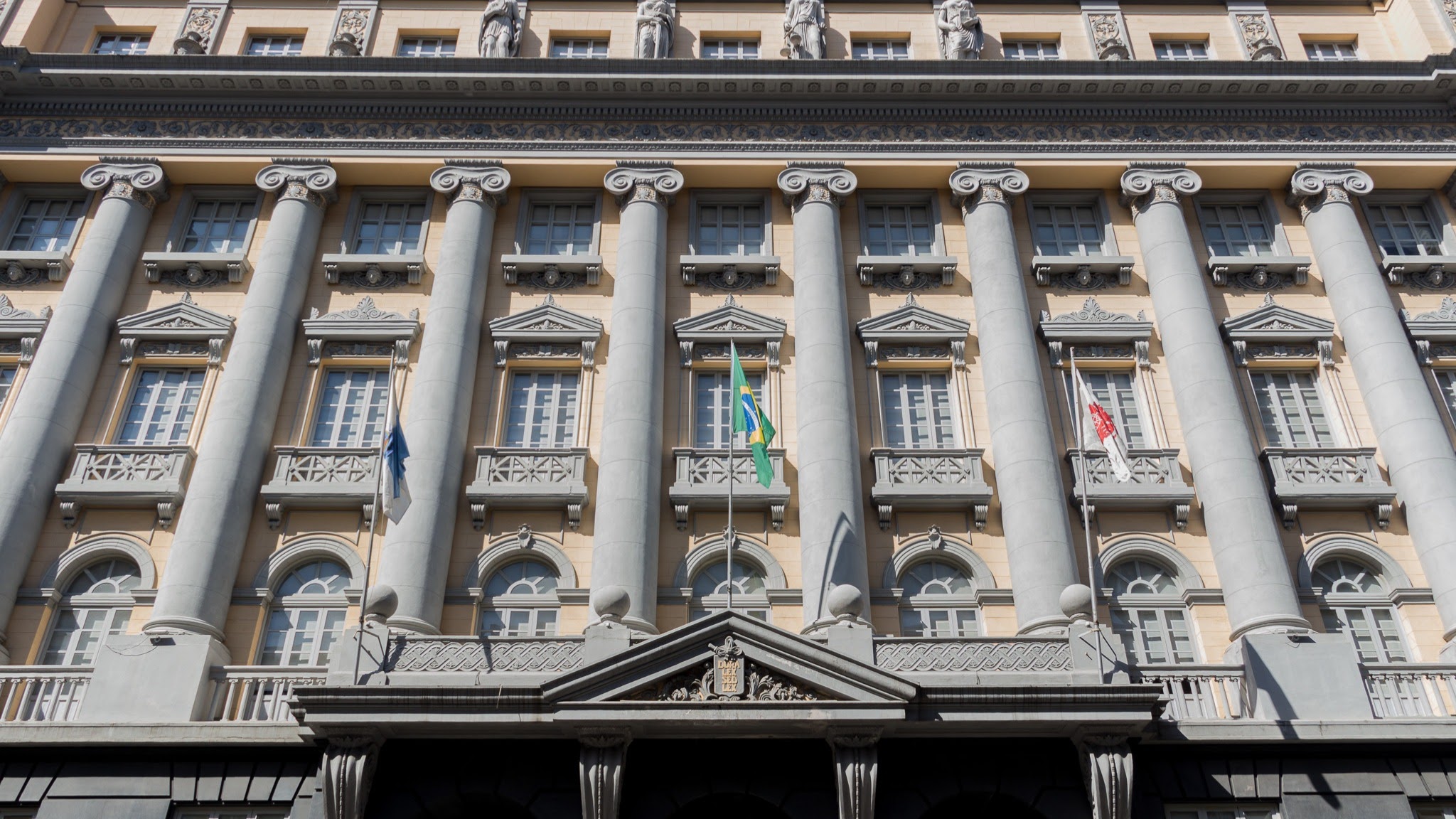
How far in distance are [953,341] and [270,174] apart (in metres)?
16.7

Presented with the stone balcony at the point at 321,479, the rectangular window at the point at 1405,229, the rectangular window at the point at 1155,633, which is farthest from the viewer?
the rectangular window at the point at 1405,229

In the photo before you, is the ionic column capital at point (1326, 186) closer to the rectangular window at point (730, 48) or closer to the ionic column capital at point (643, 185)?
the rectangular window at point (730, 48)

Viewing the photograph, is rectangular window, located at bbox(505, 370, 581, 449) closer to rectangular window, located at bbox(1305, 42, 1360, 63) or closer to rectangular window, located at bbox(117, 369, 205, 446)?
rectangular window, located at bbox(117, 369, 205, 446)

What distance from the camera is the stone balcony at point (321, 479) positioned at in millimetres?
24000

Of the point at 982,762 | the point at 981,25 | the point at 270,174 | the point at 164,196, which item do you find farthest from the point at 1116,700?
the point at 164,196

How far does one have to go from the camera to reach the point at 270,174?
28438 millimetres

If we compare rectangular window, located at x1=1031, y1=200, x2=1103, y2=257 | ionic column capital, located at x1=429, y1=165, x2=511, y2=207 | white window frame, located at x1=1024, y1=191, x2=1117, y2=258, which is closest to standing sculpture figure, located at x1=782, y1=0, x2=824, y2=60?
white window frame, located at x1=1024, y1=191, x2=1117, y2=258

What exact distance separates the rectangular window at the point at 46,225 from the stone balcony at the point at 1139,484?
24007 millimetres

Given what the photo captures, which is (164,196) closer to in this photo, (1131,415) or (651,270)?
(651,270)

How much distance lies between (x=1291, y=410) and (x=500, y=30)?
21198 mm

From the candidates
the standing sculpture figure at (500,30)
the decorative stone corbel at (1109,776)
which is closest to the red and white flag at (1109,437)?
the decorative stone corbel at (1109,776)

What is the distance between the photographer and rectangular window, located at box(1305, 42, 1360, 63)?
31688mm

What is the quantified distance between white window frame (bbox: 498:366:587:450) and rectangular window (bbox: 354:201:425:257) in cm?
447

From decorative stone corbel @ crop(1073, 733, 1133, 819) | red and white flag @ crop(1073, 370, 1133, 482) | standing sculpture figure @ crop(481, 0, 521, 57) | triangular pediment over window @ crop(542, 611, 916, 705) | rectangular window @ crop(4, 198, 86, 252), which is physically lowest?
decorative stone corbel @ crop(1073, 733, 1133, 819)
